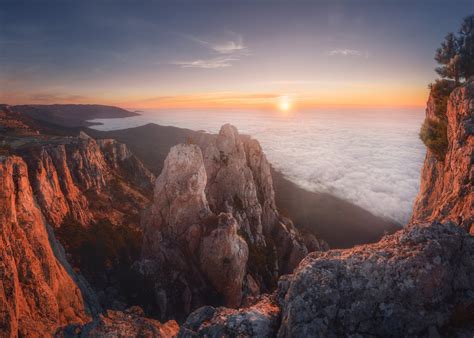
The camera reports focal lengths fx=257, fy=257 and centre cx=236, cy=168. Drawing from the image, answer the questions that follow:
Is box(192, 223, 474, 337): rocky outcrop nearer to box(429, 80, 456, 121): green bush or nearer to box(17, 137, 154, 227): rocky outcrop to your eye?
box(429, 80, 456, 121): green bush

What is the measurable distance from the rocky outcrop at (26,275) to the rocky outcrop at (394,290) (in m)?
15.8

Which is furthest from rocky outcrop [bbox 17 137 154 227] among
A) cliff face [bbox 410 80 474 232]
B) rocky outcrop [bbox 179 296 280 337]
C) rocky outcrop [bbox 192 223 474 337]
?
cliff face [bbox 410 80 474 232]

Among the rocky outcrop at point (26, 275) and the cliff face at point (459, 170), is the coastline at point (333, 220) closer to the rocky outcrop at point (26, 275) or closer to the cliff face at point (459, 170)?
the cliff face at point (459, 170)

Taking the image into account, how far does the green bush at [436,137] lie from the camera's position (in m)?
21.8

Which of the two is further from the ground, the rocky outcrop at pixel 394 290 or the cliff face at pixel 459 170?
the cliff face at pixel 459 170

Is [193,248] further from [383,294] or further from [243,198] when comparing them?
[383,294]

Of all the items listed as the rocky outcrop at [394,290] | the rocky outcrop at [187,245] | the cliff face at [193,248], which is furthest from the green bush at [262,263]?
the rocky outcrop at [394,290]

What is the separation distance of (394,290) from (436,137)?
1970cm

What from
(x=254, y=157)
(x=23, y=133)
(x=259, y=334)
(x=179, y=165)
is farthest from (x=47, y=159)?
(x=259, y=334)

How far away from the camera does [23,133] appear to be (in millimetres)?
67500

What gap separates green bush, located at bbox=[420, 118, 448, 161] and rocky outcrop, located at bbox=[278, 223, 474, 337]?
1585 centimetres

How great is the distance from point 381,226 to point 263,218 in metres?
136

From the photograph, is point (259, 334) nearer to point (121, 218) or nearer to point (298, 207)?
point (121, 218)

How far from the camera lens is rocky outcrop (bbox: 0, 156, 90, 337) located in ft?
50.9
